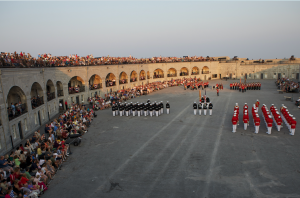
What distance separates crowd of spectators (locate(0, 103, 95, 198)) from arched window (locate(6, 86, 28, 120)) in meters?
2.63

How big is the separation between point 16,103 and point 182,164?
1562 cm

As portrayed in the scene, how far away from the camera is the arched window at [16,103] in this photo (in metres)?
15.7

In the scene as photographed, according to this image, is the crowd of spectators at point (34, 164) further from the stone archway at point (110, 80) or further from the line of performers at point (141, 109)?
the stone archway at point (110, 80)

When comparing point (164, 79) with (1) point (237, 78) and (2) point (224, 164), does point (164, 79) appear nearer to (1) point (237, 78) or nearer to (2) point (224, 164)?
(1) point (237, 78)

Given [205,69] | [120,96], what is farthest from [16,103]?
[205,69]

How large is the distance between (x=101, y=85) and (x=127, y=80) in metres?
7.68

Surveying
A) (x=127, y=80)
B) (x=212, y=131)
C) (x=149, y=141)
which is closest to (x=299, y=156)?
(x=212, y=131)

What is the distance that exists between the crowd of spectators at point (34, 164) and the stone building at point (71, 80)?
2431 millimetres

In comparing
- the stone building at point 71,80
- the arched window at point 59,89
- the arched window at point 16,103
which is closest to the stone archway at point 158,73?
the stone building at point 71,80

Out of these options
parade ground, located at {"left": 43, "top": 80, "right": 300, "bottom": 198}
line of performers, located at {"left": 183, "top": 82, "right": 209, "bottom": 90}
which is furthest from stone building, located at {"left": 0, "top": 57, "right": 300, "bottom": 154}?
line of performers, located at {"left": 183, "top": 82, "right": 209, "bottom": 90}

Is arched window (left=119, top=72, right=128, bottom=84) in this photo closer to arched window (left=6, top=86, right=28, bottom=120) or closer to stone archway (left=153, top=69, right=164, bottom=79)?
stone archway (left=153, top=69, right=164, bottom=79)

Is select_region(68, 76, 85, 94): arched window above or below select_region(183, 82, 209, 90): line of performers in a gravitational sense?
above

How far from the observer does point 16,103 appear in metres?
18.5

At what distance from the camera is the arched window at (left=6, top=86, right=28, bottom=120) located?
15.7m
